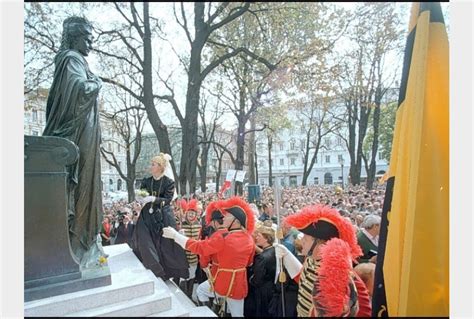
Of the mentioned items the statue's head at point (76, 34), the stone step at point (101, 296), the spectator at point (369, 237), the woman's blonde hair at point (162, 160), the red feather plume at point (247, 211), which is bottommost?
the stone step at point (101, 296)

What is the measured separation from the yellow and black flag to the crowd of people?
0.31 m

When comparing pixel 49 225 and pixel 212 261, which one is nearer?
pixel 49 225

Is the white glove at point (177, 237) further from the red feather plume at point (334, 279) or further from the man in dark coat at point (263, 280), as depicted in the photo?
the red feather plume at point (334, 279)

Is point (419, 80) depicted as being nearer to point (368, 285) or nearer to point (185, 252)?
point (368, 285)

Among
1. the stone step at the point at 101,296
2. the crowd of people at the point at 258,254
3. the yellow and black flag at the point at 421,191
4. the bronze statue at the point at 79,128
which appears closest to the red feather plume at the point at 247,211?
the crowd of people at the point at 258,254

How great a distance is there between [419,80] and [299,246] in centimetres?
248

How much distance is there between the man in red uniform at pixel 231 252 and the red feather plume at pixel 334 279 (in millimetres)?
1330

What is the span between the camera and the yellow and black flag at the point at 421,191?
6.63 feet

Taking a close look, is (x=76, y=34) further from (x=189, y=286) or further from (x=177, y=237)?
(x=189, y=286)

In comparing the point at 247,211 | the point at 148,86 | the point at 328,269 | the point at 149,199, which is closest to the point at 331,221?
Result: the point at 328,269

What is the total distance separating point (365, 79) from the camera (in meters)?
15.0

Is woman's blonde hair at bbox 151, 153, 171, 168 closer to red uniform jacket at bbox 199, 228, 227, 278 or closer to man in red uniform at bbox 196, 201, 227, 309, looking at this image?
man in red uniform at bbox 196, 201, 227, 309

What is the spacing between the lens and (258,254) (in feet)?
12.3

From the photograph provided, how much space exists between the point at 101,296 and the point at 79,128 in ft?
5.60
